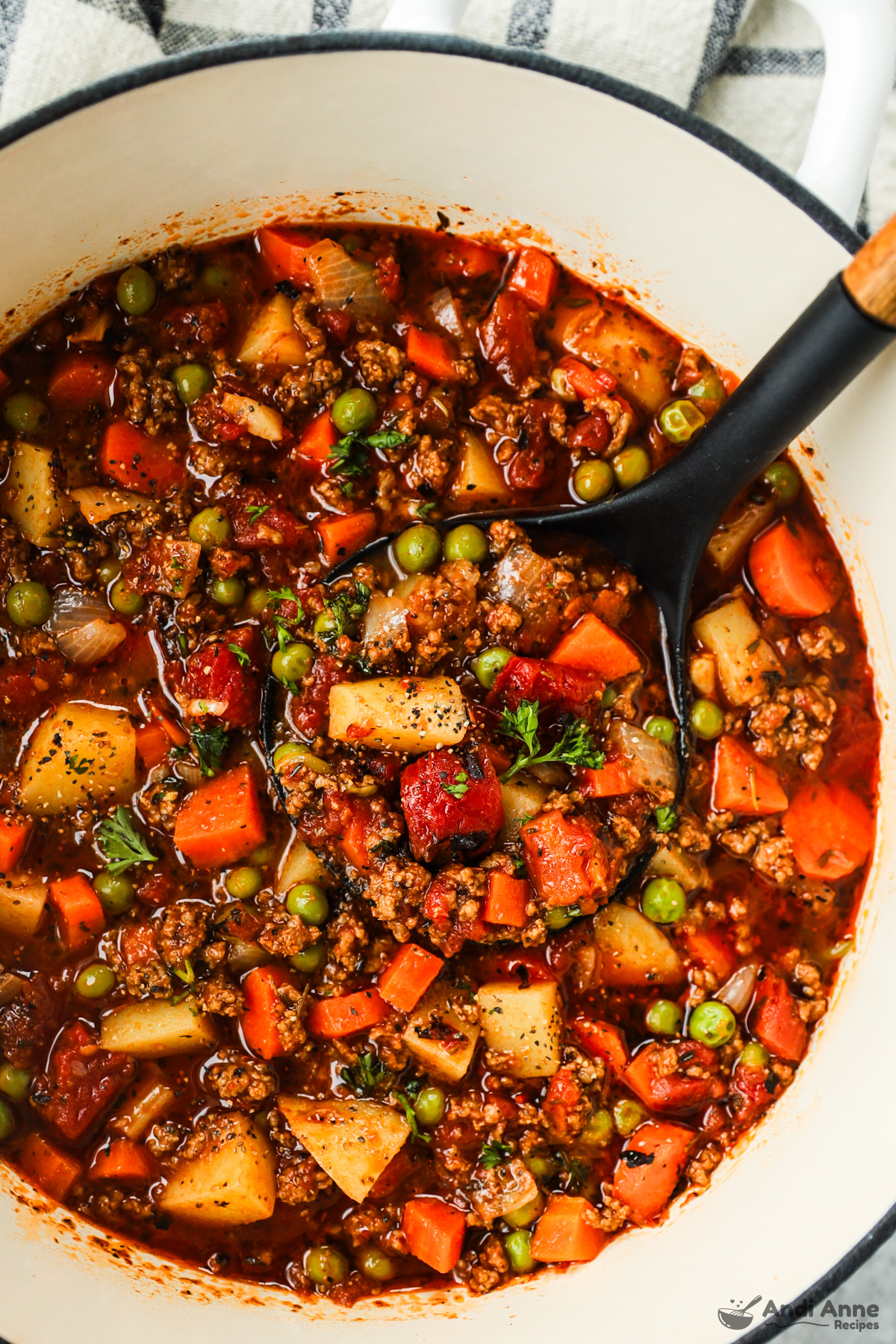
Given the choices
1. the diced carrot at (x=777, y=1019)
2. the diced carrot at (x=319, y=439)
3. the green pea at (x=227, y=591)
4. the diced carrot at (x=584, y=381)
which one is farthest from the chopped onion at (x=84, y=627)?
the diced carrot at (x=777, y=1019)

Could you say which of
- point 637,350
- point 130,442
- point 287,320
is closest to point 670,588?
point 637,350

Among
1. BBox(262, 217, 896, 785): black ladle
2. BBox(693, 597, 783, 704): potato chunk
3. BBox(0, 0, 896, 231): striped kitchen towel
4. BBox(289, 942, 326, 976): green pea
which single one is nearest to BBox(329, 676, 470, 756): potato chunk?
BBox(262, 217, 896, 785): black ladle

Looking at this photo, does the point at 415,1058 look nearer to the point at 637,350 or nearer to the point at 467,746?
the point at 467,746

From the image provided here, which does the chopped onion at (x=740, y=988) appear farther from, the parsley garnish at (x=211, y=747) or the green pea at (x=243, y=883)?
the parsley garnish at (x=211, y=747)

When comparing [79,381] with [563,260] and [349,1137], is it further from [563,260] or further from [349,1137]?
[349,1137]

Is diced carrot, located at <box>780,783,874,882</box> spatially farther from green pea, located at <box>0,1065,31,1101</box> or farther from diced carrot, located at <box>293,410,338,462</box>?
green pea, located at <box>0,1065,31,1101</box>

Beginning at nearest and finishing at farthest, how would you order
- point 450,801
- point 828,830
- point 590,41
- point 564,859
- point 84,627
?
point 450,801 → point 564,859 → point 84,627 → point 828,830 → point 590,41

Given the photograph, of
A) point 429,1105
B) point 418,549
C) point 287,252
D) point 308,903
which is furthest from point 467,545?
point 429,1105
